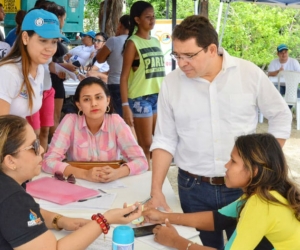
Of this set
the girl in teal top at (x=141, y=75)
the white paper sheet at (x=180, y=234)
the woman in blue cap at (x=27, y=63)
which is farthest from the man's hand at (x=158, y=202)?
the girl in teal top at (x=141, y=75)

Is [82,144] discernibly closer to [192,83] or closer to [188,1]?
[192,83]

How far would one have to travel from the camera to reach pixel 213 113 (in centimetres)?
208

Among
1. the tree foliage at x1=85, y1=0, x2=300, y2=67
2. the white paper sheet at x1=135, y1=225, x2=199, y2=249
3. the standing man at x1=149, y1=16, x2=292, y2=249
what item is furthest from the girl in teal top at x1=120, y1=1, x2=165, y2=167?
the tree foliage at x1=85, y1=0, x2=300, y2=67

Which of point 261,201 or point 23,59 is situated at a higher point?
point 23,59

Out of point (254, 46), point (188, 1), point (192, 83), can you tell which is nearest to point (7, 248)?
point (192, 83)

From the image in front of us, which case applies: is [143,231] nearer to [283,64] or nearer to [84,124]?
[84,124]

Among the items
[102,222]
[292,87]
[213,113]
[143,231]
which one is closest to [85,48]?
[292,87]

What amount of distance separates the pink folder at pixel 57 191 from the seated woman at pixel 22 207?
0.50 meters

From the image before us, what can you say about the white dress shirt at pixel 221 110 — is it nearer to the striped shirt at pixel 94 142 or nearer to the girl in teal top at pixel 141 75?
the striped shirt at pixel 94 142

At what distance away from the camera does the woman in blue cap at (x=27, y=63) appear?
2.36 meters

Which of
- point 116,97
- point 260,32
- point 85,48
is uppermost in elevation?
point 260,32

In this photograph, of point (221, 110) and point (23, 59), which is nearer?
point (221, 110)

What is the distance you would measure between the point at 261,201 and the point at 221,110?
0.62 meters

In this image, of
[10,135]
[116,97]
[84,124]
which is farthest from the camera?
[116,97]
